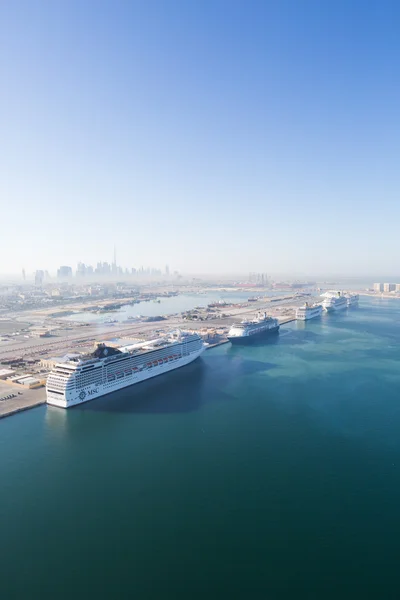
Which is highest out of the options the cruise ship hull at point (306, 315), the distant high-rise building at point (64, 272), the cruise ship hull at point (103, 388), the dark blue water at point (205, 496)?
the distant high-rise building at point (64, 272)

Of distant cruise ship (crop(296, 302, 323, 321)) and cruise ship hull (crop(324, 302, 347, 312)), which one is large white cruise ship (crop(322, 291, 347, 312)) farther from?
distant cruise ship (crop(296, 302, 323, 321))

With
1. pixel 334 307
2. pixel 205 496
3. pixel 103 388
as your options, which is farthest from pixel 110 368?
pixel 334 307

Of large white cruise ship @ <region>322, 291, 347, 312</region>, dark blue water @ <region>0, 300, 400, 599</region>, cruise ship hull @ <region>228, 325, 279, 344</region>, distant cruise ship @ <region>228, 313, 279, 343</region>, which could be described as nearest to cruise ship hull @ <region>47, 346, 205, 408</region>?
dark blue water @ <region>0, 300, 400, 599</region>

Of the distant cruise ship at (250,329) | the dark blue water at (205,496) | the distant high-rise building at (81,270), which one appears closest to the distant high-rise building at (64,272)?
the distant high-rise building at (81,270)

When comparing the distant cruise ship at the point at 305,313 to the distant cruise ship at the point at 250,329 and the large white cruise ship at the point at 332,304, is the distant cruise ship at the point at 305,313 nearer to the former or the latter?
the large white cruise ship at the point at 332,304

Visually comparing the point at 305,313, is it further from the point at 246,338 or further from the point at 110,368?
the point at 110,368

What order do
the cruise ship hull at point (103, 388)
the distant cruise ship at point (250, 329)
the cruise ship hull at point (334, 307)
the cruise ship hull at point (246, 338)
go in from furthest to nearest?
the cruise ship hull at point (334, 307)
the distant cruise ship at point (250, 329)
the cruise ship hull at point (246, 338)
the cruise ship hull at point (103, 388)

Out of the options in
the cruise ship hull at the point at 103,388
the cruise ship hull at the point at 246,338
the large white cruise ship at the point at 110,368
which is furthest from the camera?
the cruise ship hull at the point at 246,338
